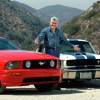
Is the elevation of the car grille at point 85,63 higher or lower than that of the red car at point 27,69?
higher

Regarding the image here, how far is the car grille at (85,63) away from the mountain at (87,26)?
2843cm

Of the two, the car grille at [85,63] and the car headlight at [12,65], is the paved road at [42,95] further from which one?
the car grille at [85,63]

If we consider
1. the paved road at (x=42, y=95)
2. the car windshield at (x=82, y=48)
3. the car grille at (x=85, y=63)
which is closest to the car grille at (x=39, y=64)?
the paved road at (x=42, y=95)

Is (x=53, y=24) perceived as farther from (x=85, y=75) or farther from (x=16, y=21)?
(x=16, y=21)

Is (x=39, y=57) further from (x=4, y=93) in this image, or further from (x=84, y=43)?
(x=84, y=43)

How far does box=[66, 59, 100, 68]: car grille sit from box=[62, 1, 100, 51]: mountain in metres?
28.4

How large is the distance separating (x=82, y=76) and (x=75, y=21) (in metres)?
44.5

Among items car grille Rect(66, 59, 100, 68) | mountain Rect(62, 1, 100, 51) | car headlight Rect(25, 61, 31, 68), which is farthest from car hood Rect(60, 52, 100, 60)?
mountain Rect(62, 1, 100, 51)

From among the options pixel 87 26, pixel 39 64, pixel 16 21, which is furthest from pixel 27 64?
pixel 16 21

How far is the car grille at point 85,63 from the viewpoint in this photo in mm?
15229

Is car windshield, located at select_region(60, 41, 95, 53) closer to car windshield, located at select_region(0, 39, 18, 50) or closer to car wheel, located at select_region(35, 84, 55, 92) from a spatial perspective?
car windshield, located at select_region(0, 39, 18, 50)

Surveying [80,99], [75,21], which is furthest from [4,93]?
[75,21]

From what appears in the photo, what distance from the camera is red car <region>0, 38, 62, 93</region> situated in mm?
12422

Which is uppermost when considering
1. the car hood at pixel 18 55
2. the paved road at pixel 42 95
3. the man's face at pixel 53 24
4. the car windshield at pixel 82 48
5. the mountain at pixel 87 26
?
the mountain at pixel 87 26
